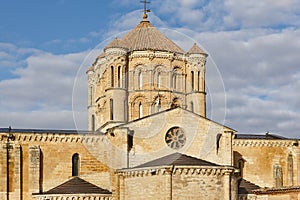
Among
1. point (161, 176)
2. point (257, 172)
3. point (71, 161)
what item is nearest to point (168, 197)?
point (161, 176)

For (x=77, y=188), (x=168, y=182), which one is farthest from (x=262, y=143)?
(x=77, y=188)

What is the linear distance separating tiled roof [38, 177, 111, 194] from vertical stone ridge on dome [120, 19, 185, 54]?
40.1 ft

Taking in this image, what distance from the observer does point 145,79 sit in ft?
162

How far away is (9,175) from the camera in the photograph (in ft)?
142

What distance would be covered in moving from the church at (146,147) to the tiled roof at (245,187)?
0.34 feet

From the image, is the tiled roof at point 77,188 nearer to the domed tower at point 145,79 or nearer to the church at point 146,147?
the church at point 146,147

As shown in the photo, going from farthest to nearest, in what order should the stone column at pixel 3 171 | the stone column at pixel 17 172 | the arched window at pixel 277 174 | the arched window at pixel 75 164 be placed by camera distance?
the arched window at pixel 277 174
the arched window at pixel 75 164
the stone column at pixel 17 172
the stone column at pixel 3 171

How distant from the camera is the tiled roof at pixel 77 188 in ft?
137

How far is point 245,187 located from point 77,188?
511 inches

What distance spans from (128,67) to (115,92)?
314 cm

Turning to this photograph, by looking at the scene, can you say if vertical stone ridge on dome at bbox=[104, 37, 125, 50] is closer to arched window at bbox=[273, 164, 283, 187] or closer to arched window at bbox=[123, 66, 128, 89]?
arched window at bbox=[123, 66, 128, 89]

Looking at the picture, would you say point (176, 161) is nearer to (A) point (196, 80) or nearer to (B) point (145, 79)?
(B) point (145, 79)

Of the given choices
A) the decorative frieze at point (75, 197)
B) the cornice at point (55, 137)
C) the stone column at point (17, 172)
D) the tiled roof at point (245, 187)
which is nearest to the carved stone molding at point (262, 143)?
the tiled roof at point (245, 187)

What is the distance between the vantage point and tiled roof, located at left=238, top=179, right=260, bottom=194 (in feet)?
151
